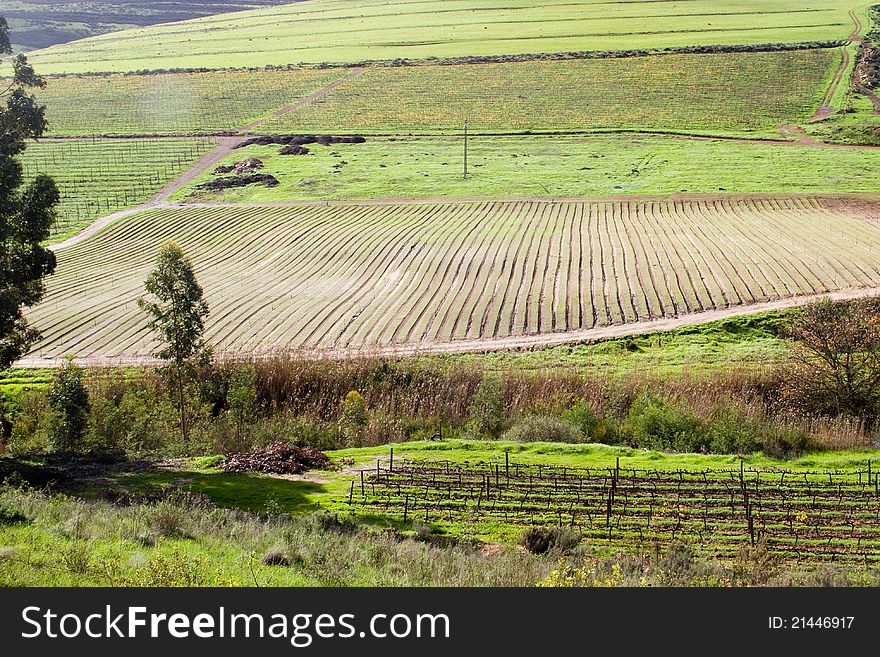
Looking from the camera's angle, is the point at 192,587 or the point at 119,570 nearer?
the point at 192,587

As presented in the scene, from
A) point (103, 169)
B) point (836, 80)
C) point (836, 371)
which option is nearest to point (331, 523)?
point (836, 371)

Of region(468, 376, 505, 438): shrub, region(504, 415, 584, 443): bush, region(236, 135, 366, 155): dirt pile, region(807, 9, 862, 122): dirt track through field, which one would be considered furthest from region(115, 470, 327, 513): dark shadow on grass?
region(807, 9, 862, 122): dirt track through field

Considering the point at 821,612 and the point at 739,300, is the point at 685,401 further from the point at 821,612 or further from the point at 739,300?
the point at 821,612

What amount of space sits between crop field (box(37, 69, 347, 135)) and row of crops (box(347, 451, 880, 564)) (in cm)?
8709

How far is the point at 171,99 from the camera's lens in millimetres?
117625

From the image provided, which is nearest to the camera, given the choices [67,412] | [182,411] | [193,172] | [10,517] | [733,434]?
[10,517]

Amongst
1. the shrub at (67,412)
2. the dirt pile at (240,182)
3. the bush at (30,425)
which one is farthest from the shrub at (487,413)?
the dirt pile at (240,182)

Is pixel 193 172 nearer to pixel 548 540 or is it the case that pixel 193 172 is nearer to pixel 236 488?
pixel 236 488

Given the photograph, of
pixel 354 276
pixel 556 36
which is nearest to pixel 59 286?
pixel 354 276

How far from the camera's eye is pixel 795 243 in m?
43.5

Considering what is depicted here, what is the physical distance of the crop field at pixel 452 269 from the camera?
113 feet

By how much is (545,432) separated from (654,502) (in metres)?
5.78

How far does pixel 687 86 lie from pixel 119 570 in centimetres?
10342

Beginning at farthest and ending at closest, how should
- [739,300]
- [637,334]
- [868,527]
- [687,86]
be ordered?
[687,86]
[739,300]
[637,334]
[868,527]
